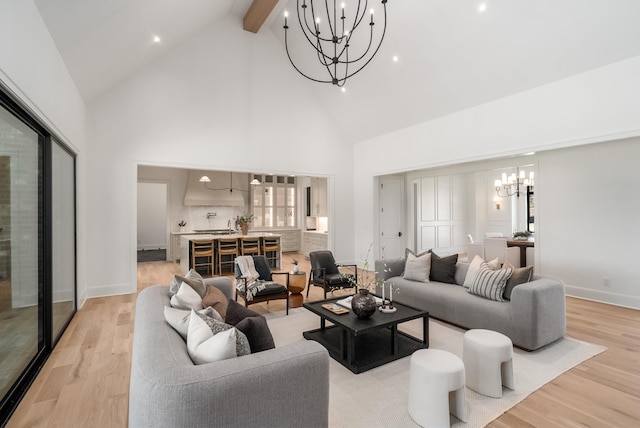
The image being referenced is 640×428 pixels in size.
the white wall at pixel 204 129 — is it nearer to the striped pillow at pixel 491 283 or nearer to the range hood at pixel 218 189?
the range hood at pixel 218 189

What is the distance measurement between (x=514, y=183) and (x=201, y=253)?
7420 millimetres

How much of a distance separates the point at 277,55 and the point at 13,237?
587 cm

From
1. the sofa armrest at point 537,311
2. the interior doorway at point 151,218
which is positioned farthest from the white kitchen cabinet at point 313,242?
the sofa armrest at point 537,311

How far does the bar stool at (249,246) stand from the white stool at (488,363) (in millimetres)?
5626

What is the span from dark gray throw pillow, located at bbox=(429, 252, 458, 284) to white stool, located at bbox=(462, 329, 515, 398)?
5.68 feet

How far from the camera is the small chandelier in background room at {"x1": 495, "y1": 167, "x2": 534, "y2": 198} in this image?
764 centimetres

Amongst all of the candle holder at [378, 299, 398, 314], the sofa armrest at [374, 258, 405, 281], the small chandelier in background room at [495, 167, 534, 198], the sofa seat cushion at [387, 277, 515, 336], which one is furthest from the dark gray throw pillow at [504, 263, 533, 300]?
the small chandelier in background room at [495, 167, 534, 198]

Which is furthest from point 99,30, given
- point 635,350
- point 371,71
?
point 635,350

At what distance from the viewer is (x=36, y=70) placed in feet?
8.31

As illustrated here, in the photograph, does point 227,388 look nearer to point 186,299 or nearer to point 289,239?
point 186,299

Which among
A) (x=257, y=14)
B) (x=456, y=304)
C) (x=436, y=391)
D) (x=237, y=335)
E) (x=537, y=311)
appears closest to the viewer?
(x=237, y=335)

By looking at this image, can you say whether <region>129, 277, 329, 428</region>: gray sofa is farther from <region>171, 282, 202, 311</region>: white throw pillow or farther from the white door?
the white door

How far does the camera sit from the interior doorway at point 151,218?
1171 centimetres

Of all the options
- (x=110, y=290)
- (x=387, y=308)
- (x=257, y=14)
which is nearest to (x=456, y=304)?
(x=387, y=308)
